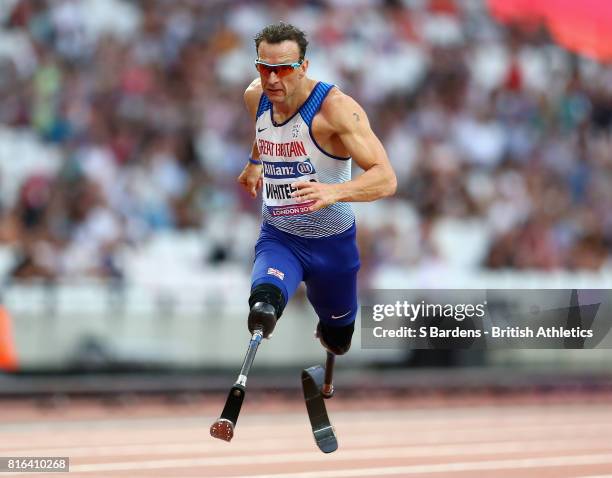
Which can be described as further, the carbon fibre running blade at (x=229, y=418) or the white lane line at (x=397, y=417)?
the white lane line at (x=397, y=417)

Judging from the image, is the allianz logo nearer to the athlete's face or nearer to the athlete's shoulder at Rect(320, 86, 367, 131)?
the athlete's shoulder at Rect(320, 86, 367, 131)

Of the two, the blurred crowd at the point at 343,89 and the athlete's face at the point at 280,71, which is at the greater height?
the blurred crowd at the point at 343,89

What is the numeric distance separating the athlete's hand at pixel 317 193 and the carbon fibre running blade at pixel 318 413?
1.82 meters

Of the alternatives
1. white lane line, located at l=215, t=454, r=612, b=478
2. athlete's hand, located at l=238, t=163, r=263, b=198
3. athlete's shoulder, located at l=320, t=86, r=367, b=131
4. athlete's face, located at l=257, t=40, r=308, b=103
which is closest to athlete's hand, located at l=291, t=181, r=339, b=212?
athlete's shoulder, located at l=320, t=86, r=367, b=131

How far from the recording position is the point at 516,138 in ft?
67.3

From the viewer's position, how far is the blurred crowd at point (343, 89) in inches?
637

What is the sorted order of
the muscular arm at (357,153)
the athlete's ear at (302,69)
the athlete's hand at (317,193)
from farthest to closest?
the athlete's ear at (302,69) < the muscular arm at (357,153) < the athlete's hand at (317,193)

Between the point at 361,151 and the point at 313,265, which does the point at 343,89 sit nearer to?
the point at 313,265

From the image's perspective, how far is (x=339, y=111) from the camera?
27.4 feet

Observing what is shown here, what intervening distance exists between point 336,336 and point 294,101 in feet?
6.36

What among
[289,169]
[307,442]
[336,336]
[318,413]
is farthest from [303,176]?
[307,442]

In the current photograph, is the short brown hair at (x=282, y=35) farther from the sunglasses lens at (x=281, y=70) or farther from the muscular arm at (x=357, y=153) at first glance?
the muscular arm at (x=357, y=153)

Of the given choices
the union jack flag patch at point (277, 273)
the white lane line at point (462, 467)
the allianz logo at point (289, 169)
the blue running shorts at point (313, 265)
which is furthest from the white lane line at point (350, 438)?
the allianz logo at point (289, 169)

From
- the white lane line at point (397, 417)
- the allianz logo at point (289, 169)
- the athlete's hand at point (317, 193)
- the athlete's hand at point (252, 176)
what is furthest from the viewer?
the white lane line at point (397, 417)
